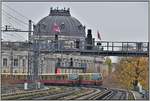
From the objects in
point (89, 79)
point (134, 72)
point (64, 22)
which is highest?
point (64, 22)

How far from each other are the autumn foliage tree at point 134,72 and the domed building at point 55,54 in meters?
3.78

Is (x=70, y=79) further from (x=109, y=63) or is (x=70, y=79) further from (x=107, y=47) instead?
(x=109, y=63)

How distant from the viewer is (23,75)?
40.3 m

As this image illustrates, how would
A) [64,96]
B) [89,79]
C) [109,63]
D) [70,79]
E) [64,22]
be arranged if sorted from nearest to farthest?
[64,96] < [70,79] < [89,79] < [109,63] < [64,22]

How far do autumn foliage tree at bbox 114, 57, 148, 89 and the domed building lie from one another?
12.4ft

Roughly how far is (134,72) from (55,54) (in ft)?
52.4

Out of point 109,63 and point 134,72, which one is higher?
point 109,63

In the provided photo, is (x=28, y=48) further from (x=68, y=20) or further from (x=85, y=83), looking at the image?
(x=68, y=20)

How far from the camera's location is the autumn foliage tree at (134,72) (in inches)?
1372

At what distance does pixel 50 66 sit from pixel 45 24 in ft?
85.2

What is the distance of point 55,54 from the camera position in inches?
1955

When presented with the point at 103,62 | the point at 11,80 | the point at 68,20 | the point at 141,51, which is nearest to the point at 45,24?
the point at 68,20

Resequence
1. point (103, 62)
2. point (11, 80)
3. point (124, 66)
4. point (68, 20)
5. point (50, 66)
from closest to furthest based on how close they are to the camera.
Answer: point (124, 66) → point (11, 80) → point (50, 66) → point (103, 62) → point (68, 20)

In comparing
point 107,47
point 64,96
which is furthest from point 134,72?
point 64,96
